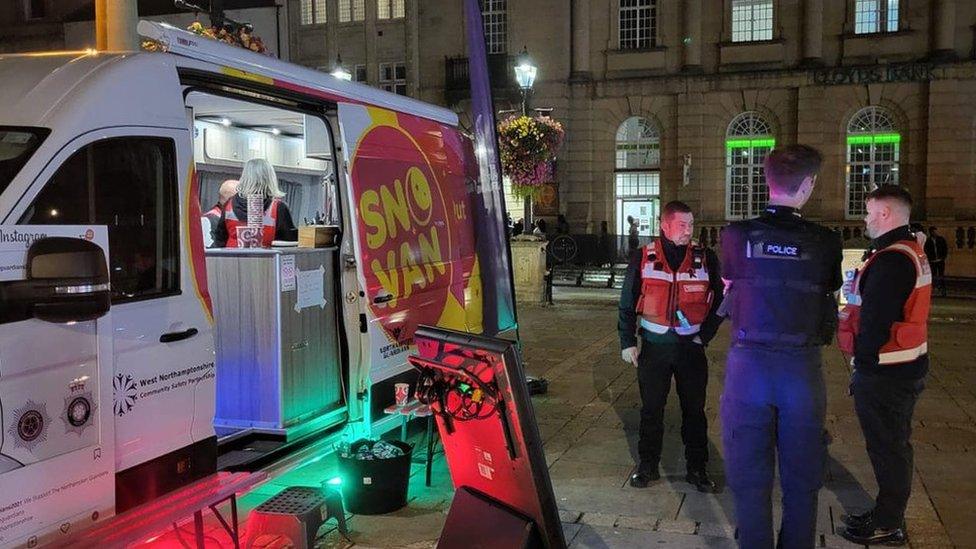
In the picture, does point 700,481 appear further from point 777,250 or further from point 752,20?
point 752,20

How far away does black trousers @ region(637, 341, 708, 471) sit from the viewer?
5.83m

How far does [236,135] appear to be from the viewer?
25.9 feet

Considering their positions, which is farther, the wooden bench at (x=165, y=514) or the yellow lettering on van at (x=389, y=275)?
the yellow lettering on van at (x=389, y=275)

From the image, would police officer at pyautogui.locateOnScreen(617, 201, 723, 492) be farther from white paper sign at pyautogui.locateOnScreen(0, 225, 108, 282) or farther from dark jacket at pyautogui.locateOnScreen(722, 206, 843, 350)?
white paper sign at pyautogui.locateOnScreen(0, 225, 108, 282)

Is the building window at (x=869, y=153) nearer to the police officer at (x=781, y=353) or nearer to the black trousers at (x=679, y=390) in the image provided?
the black trousers at (x=679, y=390)

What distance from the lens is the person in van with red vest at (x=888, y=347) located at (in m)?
4.62

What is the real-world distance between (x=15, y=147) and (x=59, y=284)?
30.6 inches

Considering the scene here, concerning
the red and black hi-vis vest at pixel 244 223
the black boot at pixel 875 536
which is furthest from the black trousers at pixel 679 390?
the red and black hi-vis vest at pixel 244 223

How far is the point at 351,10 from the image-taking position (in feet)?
112

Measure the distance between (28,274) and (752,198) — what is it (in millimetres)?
29870

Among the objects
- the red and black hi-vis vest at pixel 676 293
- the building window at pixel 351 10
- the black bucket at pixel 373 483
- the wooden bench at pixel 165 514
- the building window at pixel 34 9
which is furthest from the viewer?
the building window at pixel 34 9

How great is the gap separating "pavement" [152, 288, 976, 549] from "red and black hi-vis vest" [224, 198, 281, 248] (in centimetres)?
169

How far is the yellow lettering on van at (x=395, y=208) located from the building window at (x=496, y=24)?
89.2 ft

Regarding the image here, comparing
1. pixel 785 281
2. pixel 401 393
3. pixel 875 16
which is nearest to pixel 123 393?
pixel 401 393
